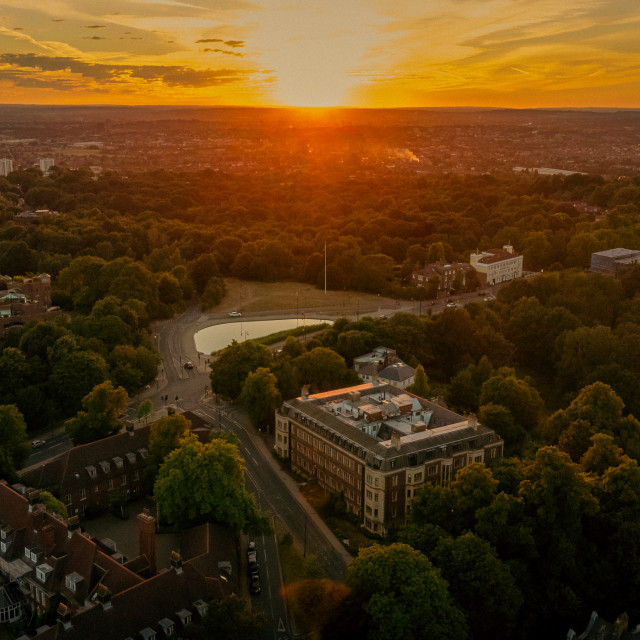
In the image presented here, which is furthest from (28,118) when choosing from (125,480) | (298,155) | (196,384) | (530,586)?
(530,586)

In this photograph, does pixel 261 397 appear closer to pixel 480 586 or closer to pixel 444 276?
pixel 480 586

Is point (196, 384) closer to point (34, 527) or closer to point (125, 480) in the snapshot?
point (125, 480)

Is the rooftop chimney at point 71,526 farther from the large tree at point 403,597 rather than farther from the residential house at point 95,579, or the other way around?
the large tree at point 403,597

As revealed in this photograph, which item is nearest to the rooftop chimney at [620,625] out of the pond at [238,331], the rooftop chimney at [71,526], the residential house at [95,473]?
the rooftop chimney at [71,526]

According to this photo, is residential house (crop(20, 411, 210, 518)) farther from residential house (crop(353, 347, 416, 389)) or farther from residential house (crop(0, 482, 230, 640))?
residential house (crop(353, 347, 416, 389))

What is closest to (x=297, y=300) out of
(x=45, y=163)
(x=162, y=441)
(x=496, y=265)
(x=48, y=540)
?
(x=496, y=265)

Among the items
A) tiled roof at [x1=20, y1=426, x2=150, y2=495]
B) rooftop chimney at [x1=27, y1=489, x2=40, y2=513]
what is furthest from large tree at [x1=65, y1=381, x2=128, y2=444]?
rooftop chimney at [x1=27, y1=489, x2=40, y2=513]
